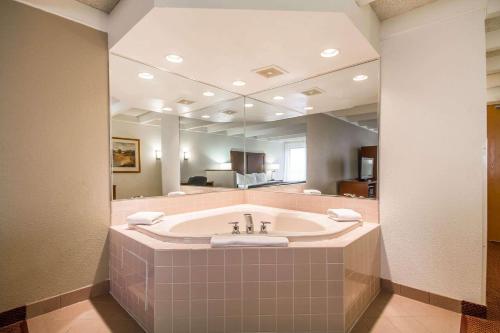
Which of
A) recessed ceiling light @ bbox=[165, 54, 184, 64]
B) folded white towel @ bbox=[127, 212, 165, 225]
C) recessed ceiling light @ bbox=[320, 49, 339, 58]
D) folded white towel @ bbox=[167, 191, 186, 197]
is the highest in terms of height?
recessed ceiling light @ bbox=[165, 54, 184, 64]

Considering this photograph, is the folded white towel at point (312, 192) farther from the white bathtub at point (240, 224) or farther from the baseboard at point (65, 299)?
the baseboard at point (65, 299)

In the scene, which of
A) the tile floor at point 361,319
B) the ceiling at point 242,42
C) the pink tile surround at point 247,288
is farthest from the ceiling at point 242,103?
the tile floor at point 361,319

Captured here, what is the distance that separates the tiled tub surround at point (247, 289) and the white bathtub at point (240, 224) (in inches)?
4.8

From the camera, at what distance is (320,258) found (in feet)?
4.67

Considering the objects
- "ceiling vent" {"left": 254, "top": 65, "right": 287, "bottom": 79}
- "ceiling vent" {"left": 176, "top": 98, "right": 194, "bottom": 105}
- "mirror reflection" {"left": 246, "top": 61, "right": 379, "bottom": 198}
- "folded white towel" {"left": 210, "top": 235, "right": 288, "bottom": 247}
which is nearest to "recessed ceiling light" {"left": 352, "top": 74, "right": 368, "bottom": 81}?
"mirror reflection" {"left": 246, "top": 61, "right": 379, "bottom": 198}

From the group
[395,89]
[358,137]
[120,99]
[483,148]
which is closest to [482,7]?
[395,89]

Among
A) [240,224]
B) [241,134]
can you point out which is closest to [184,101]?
[241,134]

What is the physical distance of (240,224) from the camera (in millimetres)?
2607

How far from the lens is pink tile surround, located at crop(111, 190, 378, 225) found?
82.4 inches

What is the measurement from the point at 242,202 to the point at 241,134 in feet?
2.98

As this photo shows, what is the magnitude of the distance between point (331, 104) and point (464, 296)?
1885 mm

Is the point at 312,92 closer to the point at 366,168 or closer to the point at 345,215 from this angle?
the point at 366,168

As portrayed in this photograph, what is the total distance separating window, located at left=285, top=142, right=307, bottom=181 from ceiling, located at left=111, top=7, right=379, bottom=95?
0.78 meters

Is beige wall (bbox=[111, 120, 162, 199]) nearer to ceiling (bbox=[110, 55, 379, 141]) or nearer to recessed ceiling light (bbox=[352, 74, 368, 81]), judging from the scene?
ceiling (bbox=[110, 55, 379, 141])
